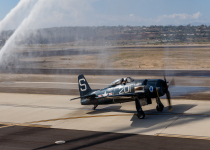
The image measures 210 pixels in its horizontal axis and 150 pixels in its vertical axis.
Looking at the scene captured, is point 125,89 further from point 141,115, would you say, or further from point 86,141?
point 86,141

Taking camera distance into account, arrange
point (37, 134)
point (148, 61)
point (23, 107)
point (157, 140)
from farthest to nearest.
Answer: point (148, 61), point (23, 107), point (37, 134), point (157, 140)

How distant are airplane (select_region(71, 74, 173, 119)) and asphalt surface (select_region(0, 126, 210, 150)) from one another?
199 inches

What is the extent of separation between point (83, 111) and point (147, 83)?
7.09 m

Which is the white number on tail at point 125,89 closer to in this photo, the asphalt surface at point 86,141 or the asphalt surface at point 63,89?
the asphalt surface at point 86,141

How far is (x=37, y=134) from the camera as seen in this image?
1925 cm

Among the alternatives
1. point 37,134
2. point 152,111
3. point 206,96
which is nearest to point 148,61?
point 206,96

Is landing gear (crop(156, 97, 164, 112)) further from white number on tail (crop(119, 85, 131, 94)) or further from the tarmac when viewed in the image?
white number on tail (crop(119, 85, 131, 94))

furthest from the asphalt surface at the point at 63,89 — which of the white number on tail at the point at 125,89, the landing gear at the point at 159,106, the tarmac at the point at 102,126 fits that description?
the white number on tail at the point at 125,89

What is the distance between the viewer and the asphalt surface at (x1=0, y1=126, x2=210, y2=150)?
16.0 m

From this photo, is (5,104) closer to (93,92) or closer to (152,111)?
(93,92)

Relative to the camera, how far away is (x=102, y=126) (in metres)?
20.7

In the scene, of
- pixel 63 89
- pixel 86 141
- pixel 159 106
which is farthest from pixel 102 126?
pixel 63 89

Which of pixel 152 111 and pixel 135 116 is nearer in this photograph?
pixel 135 116

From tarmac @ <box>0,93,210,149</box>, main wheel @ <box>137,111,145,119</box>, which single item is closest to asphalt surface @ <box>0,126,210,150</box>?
tarmac @ <box>0,93,210,149</box>
